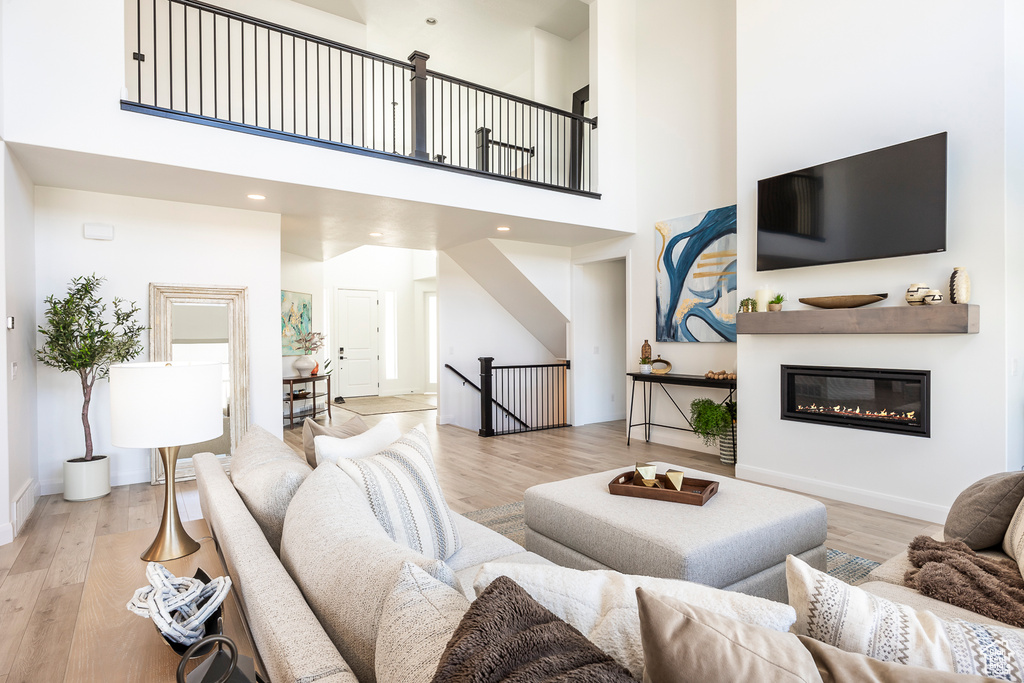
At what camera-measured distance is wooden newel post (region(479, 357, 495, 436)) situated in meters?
6.55

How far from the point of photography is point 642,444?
5.95 m

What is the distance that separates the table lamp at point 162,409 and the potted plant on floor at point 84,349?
9.96 feet

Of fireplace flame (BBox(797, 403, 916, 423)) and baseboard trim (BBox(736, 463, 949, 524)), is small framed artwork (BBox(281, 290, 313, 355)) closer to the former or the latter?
baseboard trim (BBox(736, 463, 949, 524))

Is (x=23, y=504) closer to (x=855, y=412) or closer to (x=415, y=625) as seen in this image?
(x=415, y=625)

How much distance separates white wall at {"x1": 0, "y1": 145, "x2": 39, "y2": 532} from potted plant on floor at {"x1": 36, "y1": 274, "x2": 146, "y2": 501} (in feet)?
0.46

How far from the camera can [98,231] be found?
420 centimetres

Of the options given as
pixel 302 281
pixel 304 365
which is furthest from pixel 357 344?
pixel 304 365

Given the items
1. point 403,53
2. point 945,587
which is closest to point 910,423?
point 945,587

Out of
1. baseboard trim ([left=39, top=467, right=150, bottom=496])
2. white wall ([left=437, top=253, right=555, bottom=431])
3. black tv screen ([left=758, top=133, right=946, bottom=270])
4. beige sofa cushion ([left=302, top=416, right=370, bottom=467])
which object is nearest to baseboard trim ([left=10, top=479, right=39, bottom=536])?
baseboard trim ([left=39, top=467, right=150, bottom=496])

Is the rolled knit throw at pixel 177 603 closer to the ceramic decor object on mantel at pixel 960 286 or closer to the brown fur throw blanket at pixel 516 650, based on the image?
the brown fur throw blanket at pixel 516 650

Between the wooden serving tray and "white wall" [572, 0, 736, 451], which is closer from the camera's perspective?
the wooden serving tray

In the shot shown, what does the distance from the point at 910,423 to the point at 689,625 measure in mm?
3795

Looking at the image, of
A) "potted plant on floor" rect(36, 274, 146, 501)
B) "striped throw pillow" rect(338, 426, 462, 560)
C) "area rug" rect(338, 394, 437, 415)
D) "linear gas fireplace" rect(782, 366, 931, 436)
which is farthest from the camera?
"area rug" rect(338, 394, 437, 415)

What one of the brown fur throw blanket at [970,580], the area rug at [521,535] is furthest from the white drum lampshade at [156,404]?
the brown fur throw blanket at [970,580]
